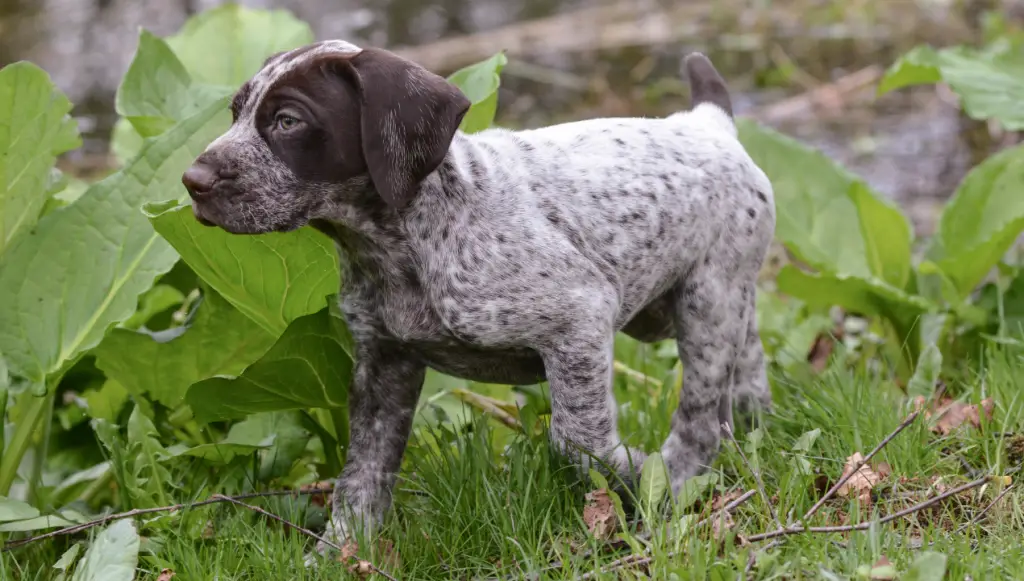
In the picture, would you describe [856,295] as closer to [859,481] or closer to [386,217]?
[859,481]

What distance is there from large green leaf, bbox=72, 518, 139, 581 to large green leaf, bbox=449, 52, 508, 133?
163 centimetres

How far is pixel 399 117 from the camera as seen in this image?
2.78 meters

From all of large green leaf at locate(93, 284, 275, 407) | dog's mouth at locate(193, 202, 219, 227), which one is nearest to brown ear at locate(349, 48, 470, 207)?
dog's mouth at locate(193, 202, 219, 227)

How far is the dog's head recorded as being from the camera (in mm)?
2787

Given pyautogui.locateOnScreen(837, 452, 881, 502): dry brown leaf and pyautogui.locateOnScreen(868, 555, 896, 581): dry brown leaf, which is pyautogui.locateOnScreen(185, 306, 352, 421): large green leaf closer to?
pyautogui.locateOnScreen(837, 452, 881, 502): dry brown leaf

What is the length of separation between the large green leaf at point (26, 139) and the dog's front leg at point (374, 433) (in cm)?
129

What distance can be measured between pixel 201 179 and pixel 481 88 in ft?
4.66

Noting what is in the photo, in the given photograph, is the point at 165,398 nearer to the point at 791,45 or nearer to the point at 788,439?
the point at 788,439

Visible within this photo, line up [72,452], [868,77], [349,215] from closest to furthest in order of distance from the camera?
[349,215], [72,452], [868,77]

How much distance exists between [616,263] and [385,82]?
803mm

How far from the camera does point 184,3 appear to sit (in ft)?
37.4

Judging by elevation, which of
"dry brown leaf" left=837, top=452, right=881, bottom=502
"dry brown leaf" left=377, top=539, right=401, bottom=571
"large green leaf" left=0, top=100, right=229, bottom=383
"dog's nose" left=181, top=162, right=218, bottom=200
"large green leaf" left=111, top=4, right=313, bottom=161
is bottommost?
"dry brown leaf" left=377, top=539, right=401, bottom=571

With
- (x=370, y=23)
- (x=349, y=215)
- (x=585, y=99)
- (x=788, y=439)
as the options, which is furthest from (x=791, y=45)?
A: (x=349, y=215)

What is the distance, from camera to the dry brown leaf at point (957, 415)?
12.0 feet
